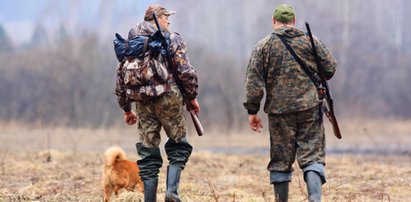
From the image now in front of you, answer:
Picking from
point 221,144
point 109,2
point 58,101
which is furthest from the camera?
point 109,2

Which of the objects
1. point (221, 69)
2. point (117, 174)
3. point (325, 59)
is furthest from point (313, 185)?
point (221, 69)

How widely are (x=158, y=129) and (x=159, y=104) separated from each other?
28 centimetres

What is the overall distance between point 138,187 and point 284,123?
246cm

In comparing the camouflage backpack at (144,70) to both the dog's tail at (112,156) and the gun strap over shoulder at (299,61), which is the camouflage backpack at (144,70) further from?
the dog's tail at (112,156)

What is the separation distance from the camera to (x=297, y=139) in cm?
584

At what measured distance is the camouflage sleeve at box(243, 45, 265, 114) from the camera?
5.78m

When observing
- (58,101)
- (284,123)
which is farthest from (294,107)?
(58,101)

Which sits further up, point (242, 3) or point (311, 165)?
point (242, 3)

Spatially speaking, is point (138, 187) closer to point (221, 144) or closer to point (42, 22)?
point (221, 144)

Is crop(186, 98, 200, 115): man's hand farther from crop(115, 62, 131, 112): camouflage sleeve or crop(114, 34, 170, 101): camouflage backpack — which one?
crop(115, 62, 131, 112): camouflage sleeve

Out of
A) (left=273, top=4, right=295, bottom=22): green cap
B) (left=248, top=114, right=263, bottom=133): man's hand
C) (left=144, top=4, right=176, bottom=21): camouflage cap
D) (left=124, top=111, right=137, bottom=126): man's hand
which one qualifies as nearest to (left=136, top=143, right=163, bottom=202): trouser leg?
(left=124, top=111, right=137, bottom=126): man's hand

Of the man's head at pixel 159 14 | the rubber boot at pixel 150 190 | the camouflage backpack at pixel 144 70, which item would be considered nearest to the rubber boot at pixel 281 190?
the rubber boot at pixel 150 190

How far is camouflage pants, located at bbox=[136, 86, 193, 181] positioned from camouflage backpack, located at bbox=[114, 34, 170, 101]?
13 centimetres

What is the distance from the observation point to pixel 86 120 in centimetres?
3288
